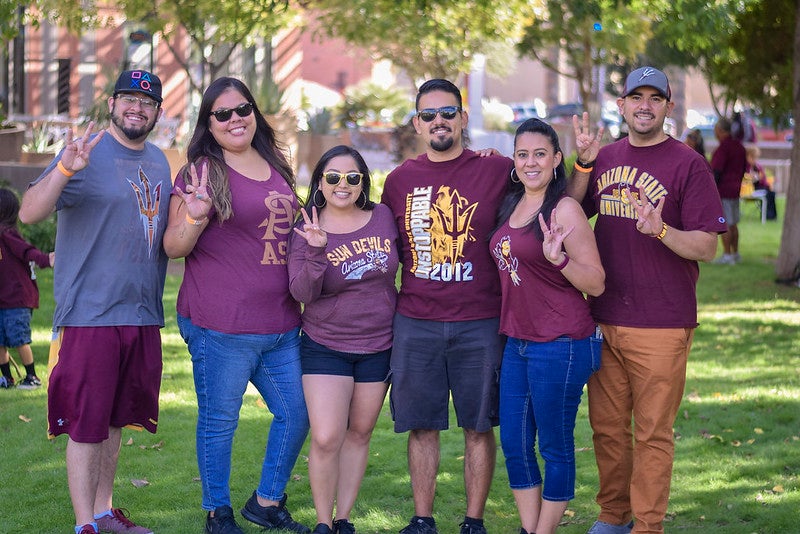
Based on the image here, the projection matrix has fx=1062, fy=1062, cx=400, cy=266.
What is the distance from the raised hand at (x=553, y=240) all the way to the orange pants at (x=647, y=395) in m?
0.56

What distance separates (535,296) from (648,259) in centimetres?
55

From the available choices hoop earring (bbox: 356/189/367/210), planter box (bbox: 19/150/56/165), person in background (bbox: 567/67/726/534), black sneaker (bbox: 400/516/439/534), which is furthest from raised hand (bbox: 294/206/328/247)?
planter box (bbox: 19/150/56/165)

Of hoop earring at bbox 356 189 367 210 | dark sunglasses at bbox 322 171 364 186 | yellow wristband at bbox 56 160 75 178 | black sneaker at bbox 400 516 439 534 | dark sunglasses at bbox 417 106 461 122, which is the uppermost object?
dark sunglasses at bbox 417 106 461 122

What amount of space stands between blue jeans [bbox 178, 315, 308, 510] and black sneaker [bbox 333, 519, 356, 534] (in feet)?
1.17

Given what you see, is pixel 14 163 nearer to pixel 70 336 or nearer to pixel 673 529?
pixel 70 336

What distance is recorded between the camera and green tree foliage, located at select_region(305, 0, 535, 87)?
15177 millimetres

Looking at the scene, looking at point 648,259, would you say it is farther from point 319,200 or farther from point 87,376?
point 87,376

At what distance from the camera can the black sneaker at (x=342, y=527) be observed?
16.6ft

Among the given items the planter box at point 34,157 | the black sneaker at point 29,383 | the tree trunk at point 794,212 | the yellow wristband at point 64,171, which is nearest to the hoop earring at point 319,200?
the yellow wristband at point 64,171

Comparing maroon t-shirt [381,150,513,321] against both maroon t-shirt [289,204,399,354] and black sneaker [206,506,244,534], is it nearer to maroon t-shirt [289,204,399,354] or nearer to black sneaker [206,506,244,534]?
maroon t-shirt [289,204,399,354]

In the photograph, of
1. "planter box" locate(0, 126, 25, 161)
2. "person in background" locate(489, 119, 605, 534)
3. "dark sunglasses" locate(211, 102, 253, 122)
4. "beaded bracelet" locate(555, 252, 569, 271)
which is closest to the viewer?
"beaded bracelet" locate(555, 252, 569, 271)

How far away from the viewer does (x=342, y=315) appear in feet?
16.0

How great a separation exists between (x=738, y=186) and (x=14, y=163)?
9643 mm

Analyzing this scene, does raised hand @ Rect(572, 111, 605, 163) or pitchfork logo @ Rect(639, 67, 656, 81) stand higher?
pitchfork logo @ Rect(639, 67, 656, 81)
